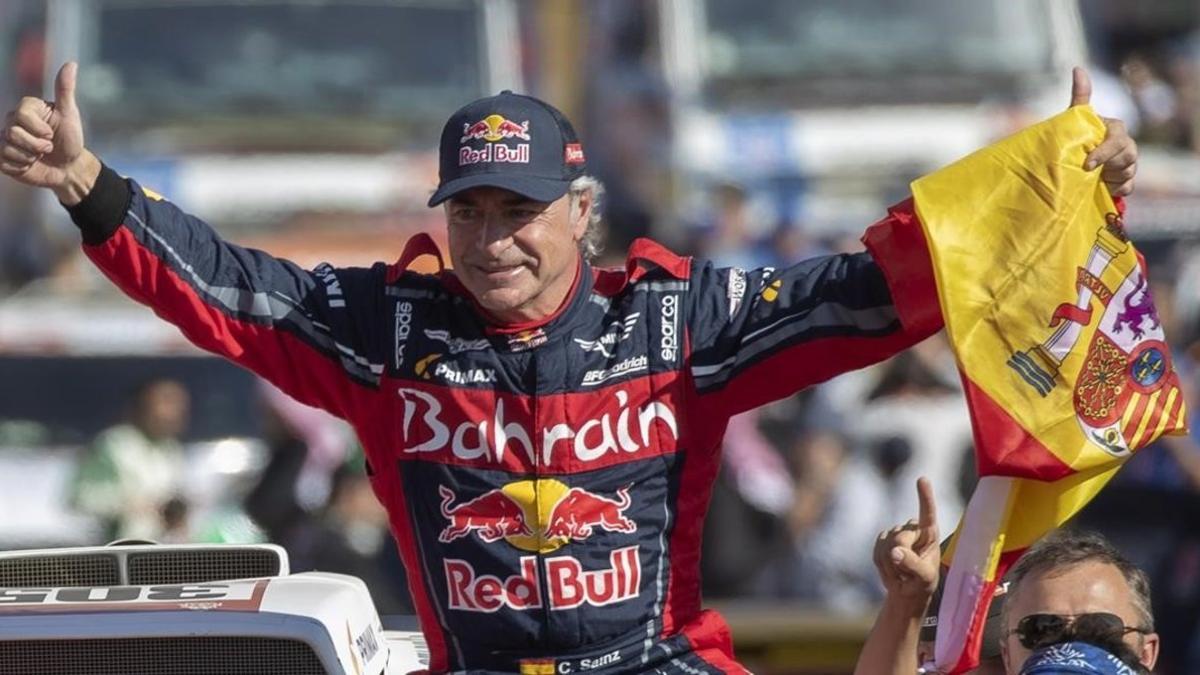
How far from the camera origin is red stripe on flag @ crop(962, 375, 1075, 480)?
16.5ft

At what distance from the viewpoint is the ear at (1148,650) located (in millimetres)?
4688

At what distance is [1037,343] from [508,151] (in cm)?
110

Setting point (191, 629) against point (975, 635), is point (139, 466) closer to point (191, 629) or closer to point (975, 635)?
point (191, 629)

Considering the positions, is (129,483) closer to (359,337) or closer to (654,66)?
(654,66)

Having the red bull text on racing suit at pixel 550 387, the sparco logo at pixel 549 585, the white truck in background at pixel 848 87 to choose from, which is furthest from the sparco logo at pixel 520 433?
the white truck in background at pixel 848 87

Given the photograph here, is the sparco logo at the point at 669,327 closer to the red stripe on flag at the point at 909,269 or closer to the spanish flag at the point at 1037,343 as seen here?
the red stripe on flag at the point at 909,269

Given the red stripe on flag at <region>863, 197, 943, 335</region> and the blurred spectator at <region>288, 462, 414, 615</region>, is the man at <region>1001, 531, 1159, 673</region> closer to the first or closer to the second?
the red stripe on flag at <region>863, 197, 943, 335</region>

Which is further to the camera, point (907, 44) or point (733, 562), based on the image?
point (907, 44)

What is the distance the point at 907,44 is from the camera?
16203 mm

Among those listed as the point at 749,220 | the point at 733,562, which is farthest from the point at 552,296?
the point at 749,220

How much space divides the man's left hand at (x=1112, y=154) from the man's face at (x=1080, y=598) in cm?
84

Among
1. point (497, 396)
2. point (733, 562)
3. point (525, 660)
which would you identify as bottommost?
point (733, 562)

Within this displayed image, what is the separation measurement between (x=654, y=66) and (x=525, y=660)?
1130 centimetres

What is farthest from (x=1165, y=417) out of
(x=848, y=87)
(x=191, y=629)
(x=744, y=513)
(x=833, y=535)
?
(x=848, y=87)
